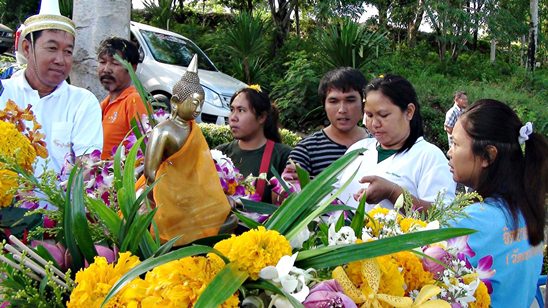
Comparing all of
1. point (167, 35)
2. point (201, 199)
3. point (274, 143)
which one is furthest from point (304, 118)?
point (201, 199)

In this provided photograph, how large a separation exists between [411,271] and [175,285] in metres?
0.51

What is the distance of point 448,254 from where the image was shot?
1.43 metres

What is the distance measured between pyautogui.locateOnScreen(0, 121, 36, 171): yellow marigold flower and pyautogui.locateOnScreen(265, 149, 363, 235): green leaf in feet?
2.29

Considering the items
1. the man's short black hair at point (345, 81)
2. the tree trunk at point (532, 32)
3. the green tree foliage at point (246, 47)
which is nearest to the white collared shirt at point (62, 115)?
the man's short black hair at point (345, 81)

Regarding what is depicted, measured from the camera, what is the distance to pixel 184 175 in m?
1.43

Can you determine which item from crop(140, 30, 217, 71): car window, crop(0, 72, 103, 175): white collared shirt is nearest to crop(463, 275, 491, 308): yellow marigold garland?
crop(0, 72, 103, 175): white collared shirt

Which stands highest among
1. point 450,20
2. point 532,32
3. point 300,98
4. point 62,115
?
point 450,20

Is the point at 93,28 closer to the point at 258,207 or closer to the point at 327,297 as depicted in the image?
the point at 258,207

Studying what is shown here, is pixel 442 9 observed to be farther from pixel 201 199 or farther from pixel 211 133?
pixel 201 199

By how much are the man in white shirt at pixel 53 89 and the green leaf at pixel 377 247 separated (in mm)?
1616

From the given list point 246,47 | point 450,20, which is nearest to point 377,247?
point 246,47

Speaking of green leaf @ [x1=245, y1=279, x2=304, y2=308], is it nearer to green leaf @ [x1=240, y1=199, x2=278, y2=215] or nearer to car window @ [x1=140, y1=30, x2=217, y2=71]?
green leaf @ [x1=240, y1=199, x2=278, y2=215]

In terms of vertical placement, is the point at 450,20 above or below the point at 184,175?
above

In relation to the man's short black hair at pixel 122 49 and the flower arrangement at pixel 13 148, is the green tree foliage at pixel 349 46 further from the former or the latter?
the flower arrangement at pixel 13 148
